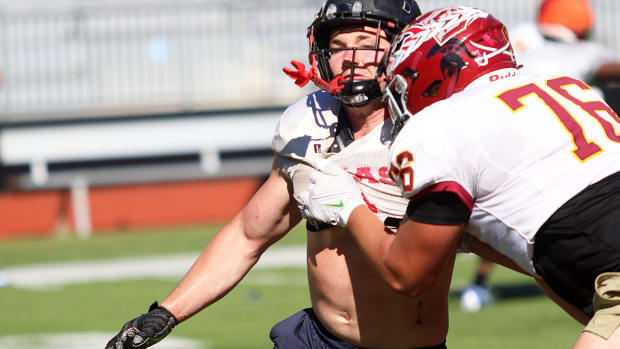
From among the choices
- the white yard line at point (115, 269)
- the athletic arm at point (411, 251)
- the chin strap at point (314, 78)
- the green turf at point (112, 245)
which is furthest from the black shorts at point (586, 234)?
the green turf at point (112, 245)

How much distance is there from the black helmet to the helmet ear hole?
0.32 metres

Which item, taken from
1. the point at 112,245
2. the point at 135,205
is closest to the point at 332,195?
the point at 112,245

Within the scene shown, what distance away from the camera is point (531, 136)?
96.4 inches

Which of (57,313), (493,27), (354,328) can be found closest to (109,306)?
(57,313)

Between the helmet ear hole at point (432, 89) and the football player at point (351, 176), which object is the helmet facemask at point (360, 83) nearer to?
the football player at point (351, 176)

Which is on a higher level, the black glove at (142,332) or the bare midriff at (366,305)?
the bare midriff at (366,305)

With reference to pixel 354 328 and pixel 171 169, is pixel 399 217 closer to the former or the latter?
pixel 354 328

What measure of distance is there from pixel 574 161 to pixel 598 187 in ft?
0.30

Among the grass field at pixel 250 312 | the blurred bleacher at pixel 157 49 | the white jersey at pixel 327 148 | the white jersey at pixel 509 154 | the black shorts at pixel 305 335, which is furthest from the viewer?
the blurred bleacher at pixel 157 49

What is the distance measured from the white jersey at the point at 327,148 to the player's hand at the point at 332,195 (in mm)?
101

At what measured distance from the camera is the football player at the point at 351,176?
120 inches

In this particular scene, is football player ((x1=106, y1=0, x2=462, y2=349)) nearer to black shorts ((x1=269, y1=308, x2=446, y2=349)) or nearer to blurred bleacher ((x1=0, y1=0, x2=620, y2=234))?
black shorts ((x1=269, y1=308, x2=446, y2=349))

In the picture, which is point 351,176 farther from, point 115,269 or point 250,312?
point 115,269

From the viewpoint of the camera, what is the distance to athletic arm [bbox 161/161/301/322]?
337cm
